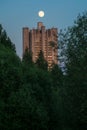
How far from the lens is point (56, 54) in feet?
101

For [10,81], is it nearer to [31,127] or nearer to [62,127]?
[31,127]

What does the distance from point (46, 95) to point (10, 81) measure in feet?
11.5

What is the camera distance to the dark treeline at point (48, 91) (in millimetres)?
26812

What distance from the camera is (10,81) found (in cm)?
2727

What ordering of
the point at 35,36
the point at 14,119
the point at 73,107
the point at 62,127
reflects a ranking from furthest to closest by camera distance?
1. the point at 35,36
2. the point at 62,127
3. the point at 73,107
4. the point at 14,119

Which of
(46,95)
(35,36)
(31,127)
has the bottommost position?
(31,127)

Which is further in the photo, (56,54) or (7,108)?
(56,54)

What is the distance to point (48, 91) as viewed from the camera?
99.0ft

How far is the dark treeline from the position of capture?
88.0ft

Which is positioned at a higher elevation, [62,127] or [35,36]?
[35,36]

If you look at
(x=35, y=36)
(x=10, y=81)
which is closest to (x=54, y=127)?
(x=10, y=81)

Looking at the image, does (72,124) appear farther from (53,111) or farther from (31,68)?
(31,68)

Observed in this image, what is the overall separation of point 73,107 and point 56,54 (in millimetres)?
3687

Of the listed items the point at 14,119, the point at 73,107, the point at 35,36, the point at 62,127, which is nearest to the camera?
the point at 14,119
